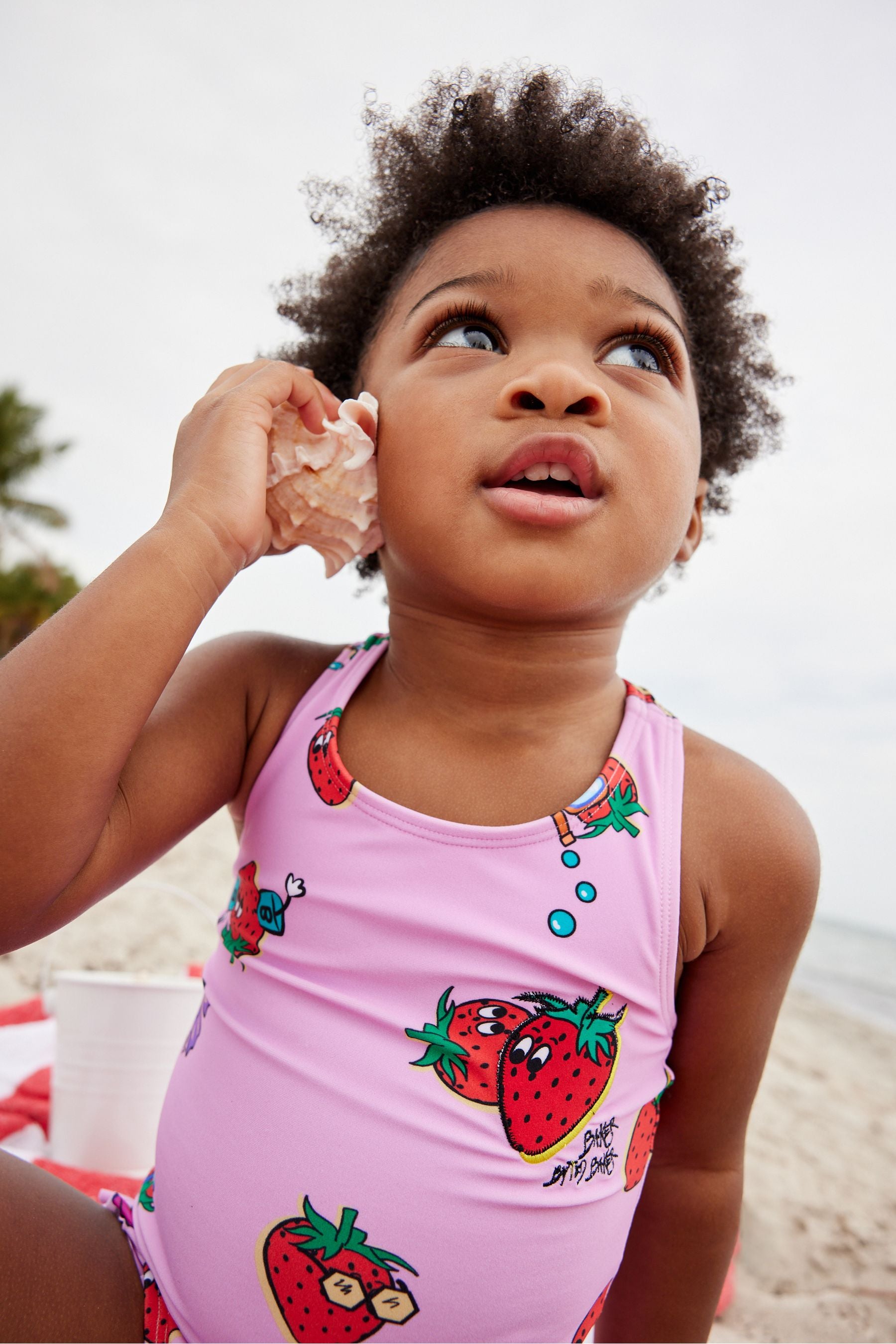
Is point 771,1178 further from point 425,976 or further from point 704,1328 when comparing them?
point 425,976

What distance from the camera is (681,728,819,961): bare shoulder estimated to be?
5.05 feet

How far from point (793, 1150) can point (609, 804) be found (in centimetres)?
432

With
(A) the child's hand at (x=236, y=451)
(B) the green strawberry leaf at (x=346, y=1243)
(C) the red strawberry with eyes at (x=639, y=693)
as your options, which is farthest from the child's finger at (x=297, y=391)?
(B) the green strawberry leaf at (x=346, y=1243)

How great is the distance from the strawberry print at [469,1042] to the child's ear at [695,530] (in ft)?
3.69

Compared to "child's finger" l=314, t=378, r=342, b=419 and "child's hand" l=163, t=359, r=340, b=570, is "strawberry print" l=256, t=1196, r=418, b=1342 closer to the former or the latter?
"child's hand" l=163, t=359, r=340, b=570

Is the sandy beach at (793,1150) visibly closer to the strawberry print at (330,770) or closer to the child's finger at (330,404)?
the strawberry print at (330,770)

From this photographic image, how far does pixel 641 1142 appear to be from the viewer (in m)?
1.55

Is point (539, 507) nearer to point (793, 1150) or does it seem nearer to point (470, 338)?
point (470, 338)

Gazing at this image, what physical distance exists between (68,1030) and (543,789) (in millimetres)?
1850

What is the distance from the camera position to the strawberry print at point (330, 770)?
155 cm

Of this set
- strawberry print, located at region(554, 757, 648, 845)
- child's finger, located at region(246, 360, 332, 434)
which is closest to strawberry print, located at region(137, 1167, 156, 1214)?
strawberry print, located at region(554, 757, 648, 845)

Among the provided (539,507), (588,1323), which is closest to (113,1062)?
(588,1323)

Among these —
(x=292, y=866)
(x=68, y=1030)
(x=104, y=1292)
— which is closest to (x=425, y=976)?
(x=292, y=866)

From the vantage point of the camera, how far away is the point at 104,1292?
1365 millimetres
